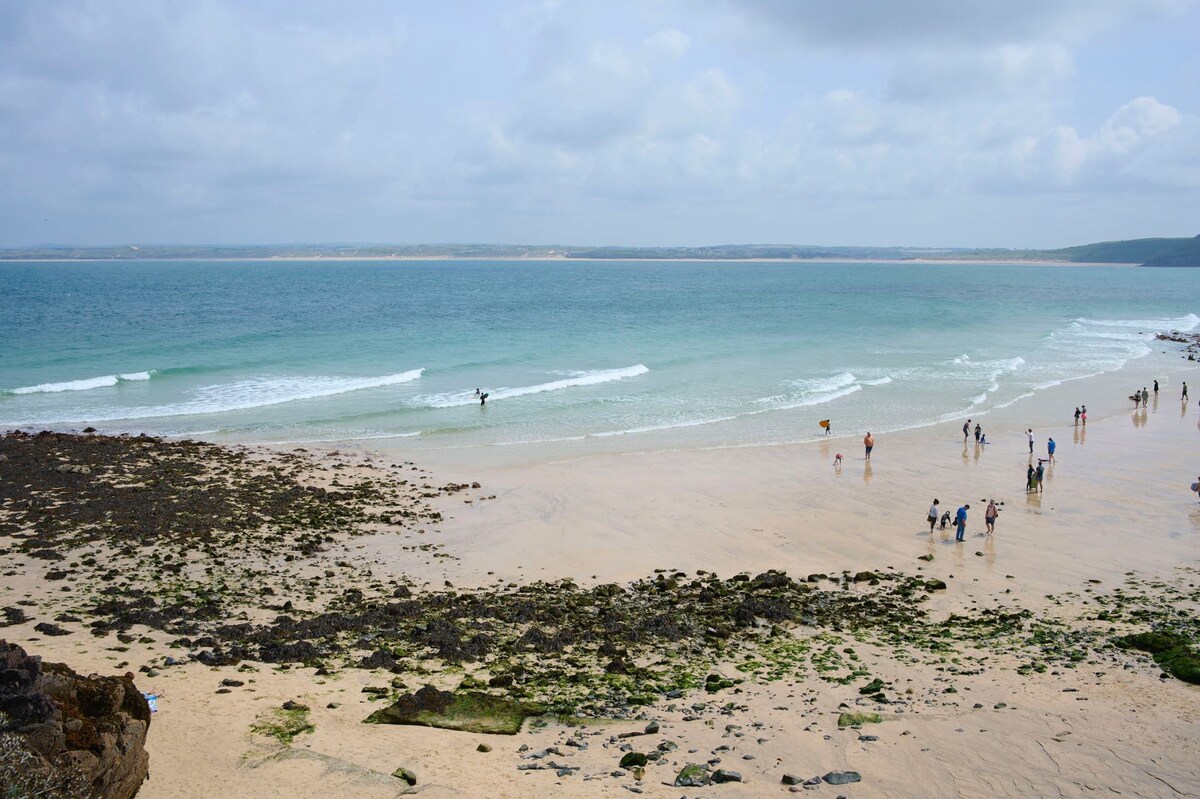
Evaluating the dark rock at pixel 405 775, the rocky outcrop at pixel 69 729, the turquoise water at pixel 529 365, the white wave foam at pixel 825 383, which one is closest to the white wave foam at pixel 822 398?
the turquoise water at pixel 529 365

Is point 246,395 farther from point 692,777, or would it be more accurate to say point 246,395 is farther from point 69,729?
point 692,777

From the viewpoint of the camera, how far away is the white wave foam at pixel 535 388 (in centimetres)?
4072

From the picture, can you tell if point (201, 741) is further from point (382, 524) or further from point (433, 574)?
point (382, 524)

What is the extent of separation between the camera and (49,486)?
23.7 metres

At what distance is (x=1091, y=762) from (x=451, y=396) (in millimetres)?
34382

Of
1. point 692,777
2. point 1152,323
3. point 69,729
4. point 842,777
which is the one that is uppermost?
point 69,729

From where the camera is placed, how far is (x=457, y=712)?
11891 mm

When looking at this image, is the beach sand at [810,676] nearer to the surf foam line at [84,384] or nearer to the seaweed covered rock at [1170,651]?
the seaweed covered rock at [1170,651]

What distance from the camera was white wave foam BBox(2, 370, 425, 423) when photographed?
3600cm

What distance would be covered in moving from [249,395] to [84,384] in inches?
345

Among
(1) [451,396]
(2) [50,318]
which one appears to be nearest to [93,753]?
(1) [451,396]

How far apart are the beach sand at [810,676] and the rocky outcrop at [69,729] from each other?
2.67ft

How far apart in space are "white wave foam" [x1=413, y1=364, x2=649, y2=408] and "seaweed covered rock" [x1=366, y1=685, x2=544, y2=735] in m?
28.2

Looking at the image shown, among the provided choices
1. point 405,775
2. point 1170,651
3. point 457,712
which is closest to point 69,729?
point 405,775
